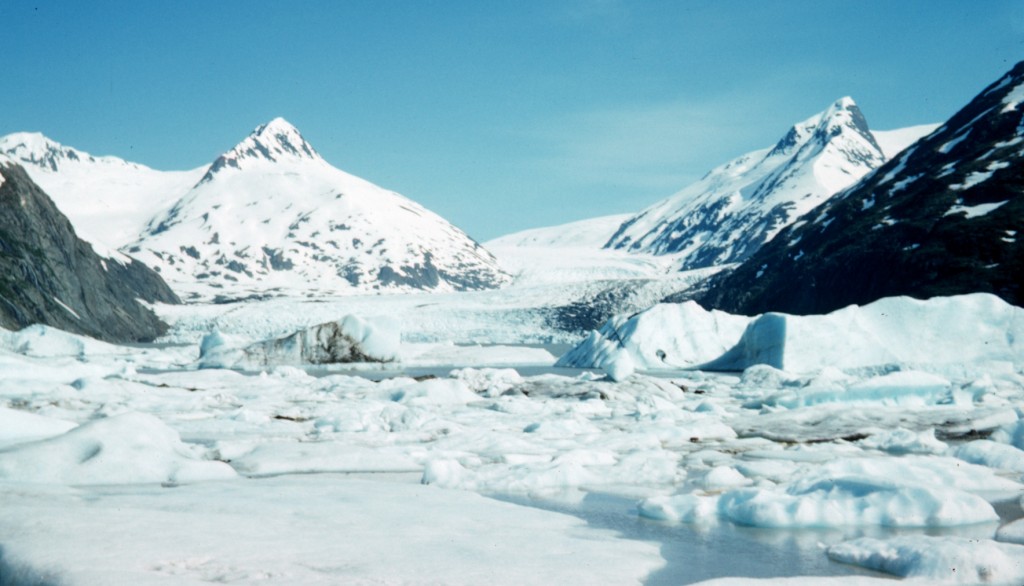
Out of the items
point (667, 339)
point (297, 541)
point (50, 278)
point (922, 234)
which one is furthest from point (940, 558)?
point (50, 278)

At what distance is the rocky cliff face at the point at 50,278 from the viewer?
44.3m

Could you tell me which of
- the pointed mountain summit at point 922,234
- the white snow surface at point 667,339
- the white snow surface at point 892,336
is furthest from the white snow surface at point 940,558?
the pointed mountain summit at point 922,234

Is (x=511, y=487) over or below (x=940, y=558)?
below

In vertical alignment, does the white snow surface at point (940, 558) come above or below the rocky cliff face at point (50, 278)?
below

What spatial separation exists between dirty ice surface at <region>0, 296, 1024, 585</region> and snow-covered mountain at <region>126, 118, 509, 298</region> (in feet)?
387

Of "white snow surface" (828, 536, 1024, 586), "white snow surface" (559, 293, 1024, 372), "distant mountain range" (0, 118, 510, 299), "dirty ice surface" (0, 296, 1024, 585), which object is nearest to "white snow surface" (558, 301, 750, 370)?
"white snow surface" (559, 293, 1024, 372)

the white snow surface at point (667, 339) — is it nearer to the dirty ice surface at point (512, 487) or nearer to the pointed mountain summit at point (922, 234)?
the pointed mountain summit at point (922, 234)

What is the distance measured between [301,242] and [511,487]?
159 m

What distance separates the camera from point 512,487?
8.71 metres

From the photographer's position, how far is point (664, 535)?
648cm

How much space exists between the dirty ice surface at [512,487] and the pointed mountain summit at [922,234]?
30.4 m

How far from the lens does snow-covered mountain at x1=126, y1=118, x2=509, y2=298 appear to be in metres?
148

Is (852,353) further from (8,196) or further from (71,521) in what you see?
(8,196)

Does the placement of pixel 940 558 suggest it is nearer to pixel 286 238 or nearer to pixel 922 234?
pixel 922 234
